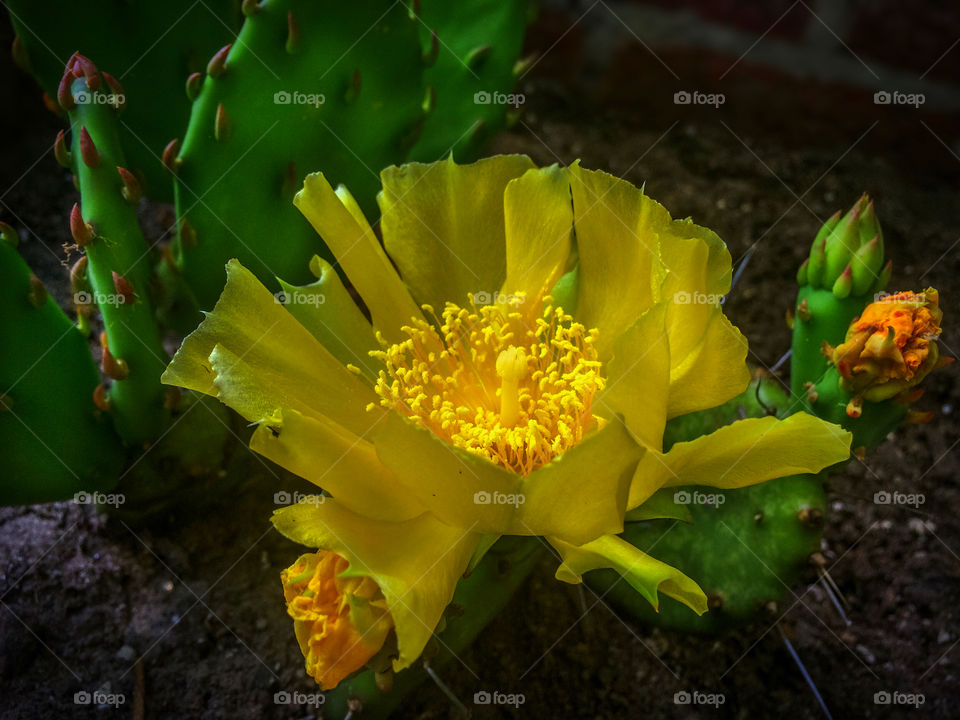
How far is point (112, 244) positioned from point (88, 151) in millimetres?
96

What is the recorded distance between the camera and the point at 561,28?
60.4 inches

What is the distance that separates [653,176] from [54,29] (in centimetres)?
95

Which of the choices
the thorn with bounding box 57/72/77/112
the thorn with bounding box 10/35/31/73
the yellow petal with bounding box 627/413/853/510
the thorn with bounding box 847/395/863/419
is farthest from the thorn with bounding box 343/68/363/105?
the thorn with bounding box 847/395/863/419

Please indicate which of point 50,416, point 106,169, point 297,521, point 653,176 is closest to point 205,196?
point 106,169

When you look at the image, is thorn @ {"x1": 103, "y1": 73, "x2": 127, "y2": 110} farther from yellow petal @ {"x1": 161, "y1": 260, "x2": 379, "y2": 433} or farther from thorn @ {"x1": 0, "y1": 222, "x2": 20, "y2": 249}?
yellow petal @ {"x1": 161, "y1": 260, "x2": 379, "y2": 433}

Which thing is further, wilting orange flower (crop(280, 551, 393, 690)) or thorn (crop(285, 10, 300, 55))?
A: thorn (crop(285, 10, 300, 55))

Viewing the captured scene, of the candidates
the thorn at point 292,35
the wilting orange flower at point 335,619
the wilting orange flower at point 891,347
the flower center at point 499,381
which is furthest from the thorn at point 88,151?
the wilting orange flower at point 891,347

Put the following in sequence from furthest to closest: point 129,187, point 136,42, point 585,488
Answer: point 136,42 → point 129,187 → point 585,488

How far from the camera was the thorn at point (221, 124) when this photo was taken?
2.81 feet

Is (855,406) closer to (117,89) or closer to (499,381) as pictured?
(499,381)

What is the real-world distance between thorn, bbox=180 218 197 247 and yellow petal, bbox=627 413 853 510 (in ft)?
1.73

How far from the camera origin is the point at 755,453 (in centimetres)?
74

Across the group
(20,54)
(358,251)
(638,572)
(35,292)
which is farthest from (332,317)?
(20,54)

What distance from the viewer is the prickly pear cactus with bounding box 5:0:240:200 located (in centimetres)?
96
